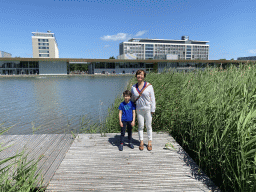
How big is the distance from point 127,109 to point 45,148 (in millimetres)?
2102

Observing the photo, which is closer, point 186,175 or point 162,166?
point 186,175

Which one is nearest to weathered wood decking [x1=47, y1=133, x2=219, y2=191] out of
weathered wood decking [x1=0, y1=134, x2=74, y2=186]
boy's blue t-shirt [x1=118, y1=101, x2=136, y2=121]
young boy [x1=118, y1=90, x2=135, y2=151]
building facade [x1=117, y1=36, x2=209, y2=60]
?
weathered wood decking [x1=0, y1=134, x2=74, y2=186]

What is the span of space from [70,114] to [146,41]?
116 m

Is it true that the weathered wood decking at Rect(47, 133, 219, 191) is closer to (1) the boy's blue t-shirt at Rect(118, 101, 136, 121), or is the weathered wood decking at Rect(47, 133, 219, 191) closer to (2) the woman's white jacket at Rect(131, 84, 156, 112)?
(1) the boy's blue t-shirt at Rect(118, 101, 136, 121)

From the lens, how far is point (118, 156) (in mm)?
3369

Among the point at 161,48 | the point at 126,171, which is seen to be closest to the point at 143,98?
the point at 126,171

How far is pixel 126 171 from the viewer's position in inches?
113

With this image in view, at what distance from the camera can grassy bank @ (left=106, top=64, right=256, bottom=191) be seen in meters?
2.28

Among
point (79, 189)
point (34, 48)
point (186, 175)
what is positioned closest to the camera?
point (79, 189)

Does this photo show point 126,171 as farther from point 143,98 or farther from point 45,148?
point 45,148

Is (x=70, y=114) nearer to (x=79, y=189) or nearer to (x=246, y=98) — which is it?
(x=79, y=189)

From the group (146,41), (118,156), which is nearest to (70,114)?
(118,156)

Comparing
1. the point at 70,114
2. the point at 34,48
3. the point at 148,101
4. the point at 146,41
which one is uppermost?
the point at 146,41

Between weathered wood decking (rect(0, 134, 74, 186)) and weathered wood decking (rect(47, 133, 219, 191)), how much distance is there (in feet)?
0.60
